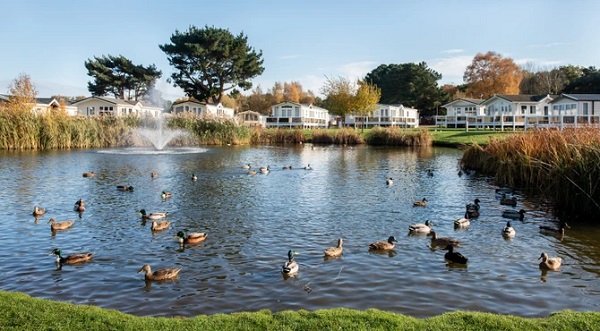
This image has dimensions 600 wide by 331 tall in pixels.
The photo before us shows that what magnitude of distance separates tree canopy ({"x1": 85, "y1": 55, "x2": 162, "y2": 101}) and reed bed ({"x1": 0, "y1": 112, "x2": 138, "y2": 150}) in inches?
1788

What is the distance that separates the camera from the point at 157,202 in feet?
69.2

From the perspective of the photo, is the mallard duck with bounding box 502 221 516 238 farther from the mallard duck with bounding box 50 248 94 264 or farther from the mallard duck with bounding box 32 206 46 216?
the mallard duck with bounding box 32 206 46 216

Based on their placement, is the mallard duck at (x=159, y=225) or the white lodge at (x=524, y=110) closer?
the mallard duck at (x=159, y=225)

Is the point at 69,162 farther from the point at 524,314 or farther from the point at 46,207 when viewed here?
the point at 524,314

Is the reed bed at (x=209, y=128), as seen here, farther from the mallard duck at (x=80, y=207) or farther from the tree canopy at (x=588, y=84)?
the tree canopy at (x=588, y=84)

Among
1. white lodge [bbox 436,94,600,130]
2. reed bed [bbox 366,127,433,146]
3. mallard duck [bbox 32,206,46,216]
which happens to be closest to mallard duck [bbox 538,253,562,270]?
Answer: mallard duck [bbox 32,206,46,216]

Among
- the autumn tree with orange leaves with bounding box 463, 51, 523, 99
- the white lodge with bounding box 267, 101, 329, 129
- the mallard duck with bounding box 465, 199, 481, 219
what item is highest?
the autumn tree with orange leaves with bounding box 463, 51, 523, 99

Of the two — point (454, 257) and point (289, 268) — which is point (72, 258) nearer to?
point (289, 268)

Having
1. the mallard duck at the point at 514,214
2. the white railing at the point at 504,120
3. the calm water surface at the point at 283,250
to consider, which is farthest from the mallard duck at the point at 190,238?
the white railing at the point at 504,120

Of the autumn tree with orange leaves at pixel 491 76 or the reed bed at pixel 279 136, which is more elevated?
the autumn tree with orange leaves at pixel 491 76

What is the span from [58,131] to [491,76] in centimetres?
10239

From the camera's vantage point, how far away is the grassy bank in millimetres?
7152

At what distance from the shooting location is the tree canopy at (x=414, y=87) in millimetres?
115312

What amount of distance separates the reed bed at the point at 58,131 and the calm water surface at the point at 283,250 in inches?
950
